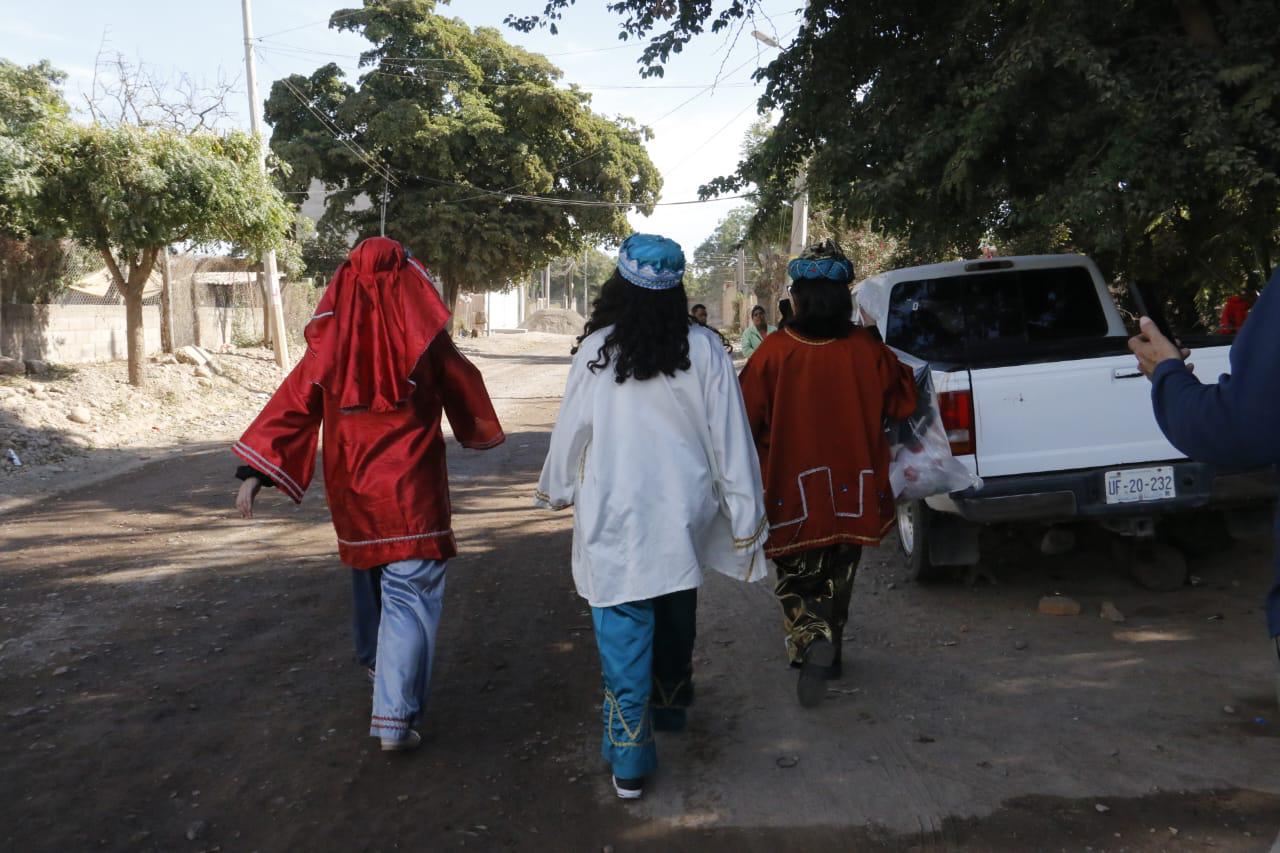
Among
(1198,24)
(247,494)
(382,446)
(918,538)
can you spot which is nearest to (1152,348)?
(382,446)

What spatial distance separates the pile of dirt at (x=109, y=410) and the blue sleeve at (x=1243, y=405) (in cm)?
1078

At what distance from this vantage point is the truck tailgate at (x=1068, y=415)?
17.0 feet

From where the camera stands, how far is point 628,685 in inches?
143

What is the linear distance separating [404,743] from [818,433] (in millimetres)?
2054

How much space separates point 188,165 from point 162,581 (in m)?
10.6

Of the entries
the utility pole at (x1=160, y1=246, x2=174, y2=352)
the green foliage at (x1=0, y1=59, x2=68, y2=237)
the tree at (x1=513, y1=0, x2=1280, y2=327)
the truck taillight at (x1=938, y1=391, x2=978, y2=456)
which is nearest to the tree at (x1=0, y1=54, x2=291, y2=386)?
the green foliage at (x1=0, y1=59, x2=68, y2=237)

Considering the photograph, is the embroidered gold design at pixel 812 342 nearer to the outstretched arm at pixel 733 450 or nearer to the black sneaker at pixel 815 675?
the outstretched arm at pixel 733 450

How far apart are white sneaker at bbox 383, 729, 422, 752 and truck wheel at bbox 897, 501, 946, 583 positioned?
9.65 feet

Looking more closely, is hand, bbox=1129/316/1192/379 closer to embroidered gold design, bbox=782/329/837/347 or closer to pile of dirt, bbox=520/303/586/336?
embroidered gold design, bbox=782/329/837/347

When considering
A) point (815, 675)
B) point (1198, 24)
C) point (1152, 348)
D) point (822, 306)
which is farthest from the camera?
point (1198, 24)

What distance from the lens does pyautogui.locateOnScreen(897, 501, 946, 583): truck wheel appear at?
6020 millimetres

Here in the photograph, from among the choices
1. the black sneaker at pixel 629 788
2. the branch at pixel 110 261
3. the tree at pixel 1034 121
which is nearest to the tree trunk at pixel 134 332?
the branch at pixel 110 261

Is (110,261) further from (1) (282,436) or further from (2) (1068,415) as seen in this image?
(2) (1068,415)


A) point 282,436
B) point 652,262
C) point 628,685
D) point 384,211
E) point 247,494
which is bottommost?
point 628,685
